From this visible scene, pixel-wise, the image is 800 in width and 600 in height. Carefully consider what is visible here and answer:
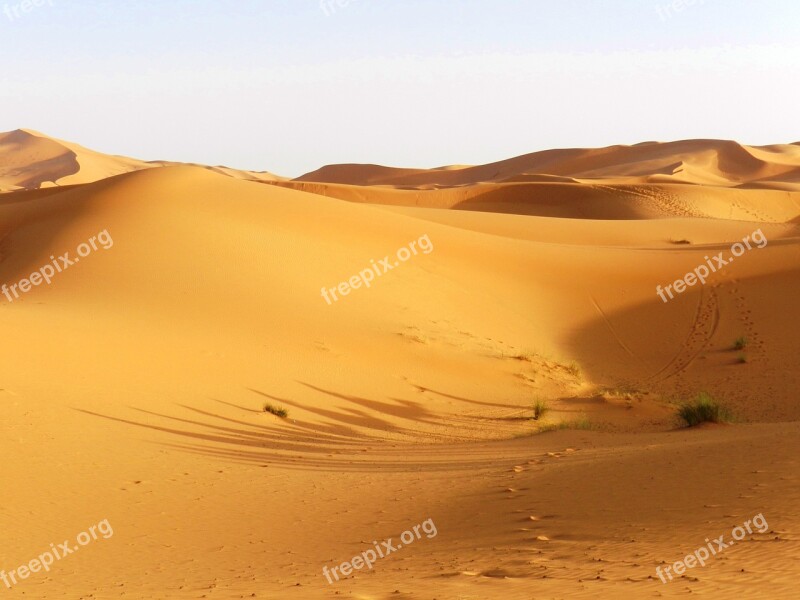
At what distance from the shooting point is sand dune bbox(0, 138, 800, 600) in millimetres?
6754

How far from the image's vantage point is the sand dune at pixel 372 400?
6754 mm

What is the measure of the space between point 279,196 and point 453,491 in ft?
58.6

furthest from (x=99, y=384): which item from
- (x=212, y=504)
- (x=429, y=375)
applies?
(x=429, y=375)

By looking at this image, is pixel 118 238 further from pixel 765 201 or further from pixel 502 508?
pixel 765 201

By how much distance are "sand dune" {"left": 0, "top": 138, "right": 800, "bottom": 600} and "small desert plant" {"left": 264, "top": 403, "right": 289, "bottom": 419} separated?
0.20 metres

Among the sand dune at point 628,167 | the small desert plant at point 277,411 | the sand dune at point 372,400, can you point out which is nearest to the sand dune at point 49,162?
the sand dune at point 628,167

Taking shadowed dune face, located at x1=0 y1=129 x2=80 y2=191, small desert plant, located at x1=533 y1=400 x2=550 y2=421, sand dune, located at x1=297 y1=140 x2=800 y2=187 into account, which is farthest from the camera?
shadowed dune face, located at x1=0 y1=129 x2=80 y2=191

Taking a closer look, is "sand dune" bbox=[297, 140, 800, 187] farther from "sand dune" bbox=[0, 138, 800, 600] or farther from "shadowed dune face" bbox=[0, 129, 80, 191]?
"sand dune" bbox=[0, 138, 800, 600]

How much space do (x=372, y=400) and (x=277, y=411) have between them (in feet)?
6.64

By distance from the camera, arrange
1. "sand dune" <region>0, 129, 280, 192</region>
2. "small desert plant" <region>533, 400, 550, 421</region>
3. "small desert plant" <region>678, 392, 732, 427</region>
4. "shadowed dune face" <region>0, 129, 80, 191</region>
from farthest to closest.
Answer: "shadowed dune face" <region>0, 129, 80, 191</region> < "sand dune" <region>0, 129, 280, 192</region> < "small desert plant" <region>533, 400, 550, 421</region> < "small desert plant" <region>678, 392, 732, 427</region>

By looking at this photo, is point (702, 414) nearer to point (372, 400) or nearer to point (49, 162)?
point (372, 400)

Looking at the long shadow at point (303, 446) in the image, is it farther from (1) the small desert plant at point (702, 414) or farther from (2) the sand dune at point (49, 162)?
(2) the sand dune at point (49, 162)

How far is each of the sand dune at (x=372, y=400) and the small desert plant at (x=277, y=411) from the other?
Answer: 201 mm

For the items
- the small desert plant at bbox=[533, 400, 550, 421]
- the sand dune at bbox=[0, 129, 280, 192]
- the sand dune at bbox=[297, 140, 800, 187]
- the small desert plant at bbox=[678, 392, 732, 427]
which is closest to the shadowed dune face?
the sand dune at bbox=[0, 129, 280, 192]
